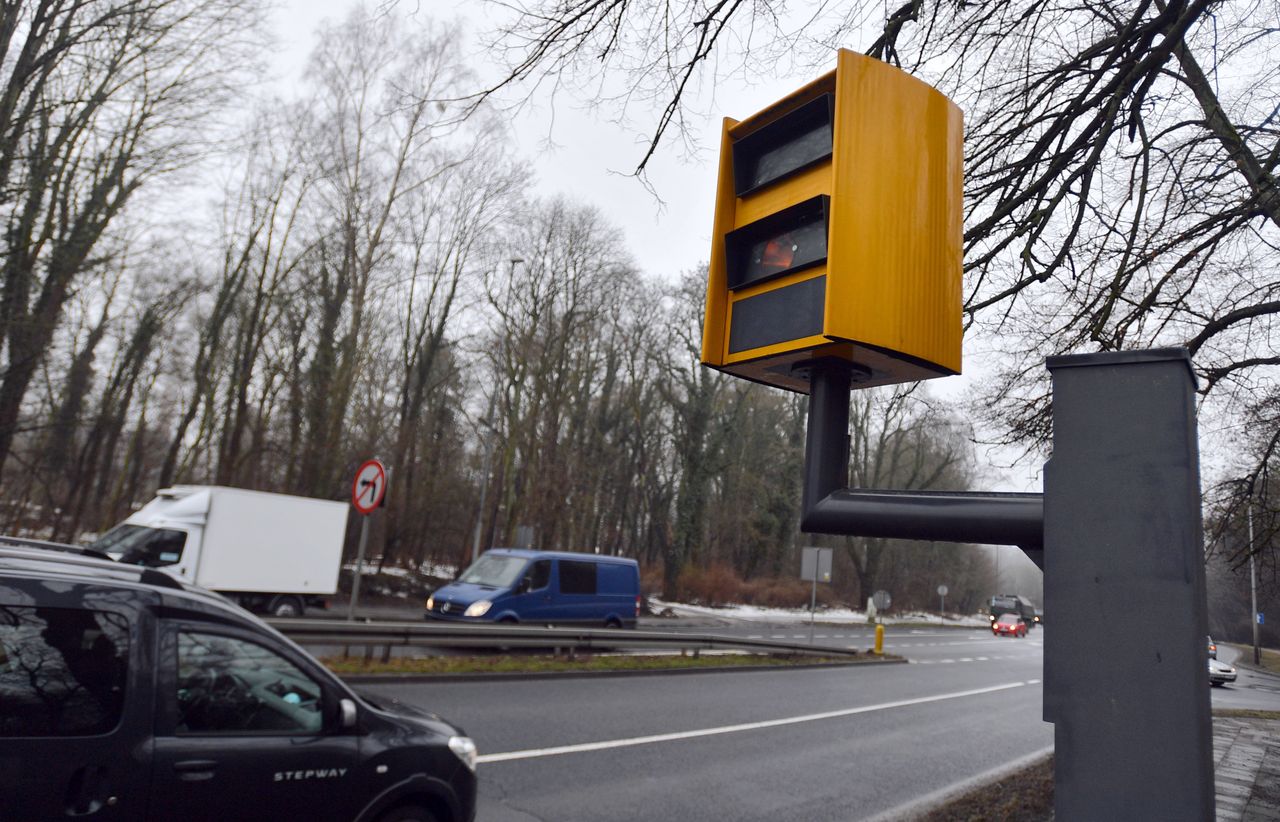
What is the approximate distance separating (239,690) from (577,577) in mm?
13904

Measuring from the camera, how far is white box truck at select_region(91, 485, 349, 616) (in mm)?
16047

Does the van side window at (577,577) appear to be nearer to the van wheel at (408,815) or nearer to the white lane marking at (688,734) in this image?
the white lane marking at (688,734)

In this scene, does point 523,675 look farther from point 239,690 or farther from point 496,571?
point 239,690

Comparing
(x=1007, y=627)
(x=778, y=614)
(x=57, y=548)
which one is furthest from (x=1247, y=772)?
(x=1007, y=627)

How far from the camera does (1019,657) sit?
27.8 metres

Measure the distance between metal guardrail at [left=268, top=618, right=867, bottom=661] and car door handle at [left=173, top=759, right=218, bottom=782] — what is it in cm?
690

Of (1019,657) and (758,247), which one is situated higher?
(758,247)

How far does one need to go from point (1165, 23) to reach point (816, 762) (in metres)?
7.60

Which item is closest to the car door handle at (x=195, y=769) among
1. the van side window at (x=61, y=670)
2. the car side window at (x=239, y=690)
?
the car side window at (x=239, y=690)

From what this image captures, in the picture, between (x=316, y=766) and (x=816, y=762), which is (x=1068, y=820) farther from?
(x=816, y=762)

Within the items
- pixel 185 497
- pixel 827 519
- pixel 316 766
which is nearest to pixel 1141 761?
pixel 827 519

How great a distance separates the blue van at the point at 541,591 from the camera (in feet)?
50.9

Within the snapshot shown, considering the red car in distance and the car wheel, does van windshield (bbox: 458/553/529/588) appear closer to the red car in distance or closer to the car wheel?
the car wheel

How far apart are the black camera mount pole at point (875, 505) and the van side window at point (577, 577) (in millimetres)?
15766
